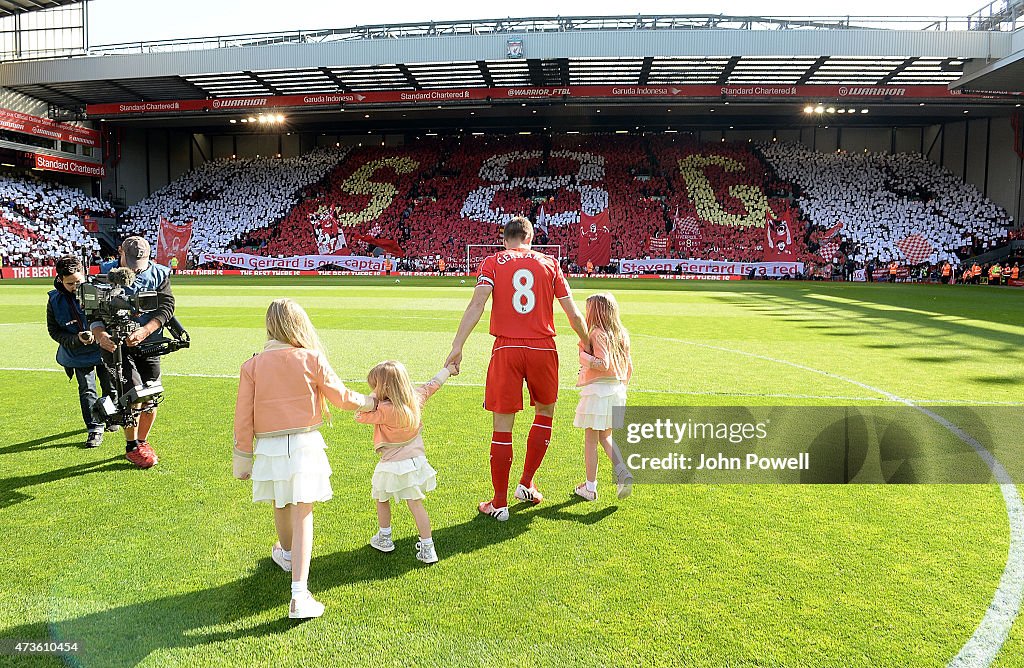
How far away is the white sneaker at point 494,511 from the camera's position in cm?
514

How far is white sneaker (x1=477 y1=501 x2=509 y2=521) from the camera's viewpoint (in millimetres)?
5145

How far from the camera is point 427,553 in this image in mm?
4422

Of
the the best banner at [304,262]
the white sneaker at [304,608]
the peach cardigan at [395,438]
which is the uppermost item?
the the best banner at [304,262]

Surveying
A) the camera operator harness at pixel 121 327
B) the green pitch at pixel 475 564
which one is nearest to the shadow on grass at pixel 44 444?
the green pitch at pixel 475 564

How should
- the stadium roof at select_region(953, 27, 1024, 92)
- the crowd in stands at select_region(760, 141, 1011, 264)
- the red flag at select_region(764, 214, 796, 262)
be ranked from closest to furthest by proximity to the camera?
the stadium roof at select_region(953, 27, 1024, 92) < the crowd in stands at select_region(760, 141, 1011, 264) < the red flag at select_region(764, 214, 796, 262)

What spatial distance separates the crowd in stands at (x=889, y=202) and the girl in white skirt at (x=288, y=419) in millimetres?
44186

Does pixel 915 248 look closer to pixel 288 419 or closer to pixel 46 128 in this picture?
pixel 288 419

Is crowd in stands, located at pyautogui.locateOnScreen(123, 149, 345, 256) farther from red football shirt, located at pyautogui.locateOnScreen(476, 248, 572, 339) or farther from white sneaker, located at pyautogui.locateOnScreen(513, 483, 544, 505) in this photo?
red football shirt, located at pyautogui.locateOnScreen(476, 248, 572, 339)

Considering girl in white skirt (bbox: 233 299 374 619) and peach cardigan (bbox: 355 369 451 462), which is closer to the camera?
girl in white skirt (bbox: 233 299 374 619)

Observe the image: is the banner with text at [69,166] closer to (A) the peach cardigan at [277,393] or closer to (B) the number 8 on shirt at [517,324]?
(B) the number 8 on shirt at [517,324]

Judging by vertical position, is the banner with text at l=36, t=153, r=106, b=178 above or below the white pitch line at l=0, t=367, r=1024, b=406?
above

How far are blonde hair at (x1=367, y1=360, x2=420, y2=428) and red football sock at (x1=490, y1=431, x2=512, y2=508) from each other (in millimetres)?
1023

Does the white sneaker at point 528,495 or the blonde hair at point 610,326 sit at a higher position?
the blonde hair at point 610,326

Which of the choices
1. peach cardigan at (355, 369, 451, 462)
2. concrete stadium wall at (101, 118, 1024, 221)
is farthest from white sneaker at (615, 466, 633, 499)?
concrete stadium wall at (101, 118, 1024, 221)
